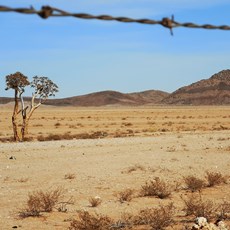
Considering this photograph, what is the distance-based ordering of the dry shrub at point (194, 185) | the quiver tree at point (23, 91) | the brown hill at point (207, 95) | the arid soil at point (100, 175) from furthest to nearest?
the brown hill at point (207, 95)
the quiver tree at point (23, 91)
the dry shrub at point (194, 185)
the arid soil at point (100, 175)

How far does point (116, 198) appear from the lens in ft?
35.7

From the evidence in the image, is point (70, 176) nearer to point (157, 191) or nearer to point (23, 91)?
point (157, 191)

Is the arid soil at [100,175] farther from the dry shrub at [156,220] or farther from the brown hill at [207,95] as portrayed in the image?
the brown hill at [207,95]

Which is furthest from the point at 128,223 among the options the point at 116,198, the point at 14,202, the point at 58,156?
the point at 58,156

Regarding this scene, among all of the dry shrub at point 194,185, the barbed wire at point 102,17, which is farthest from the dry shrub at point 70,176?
the barbed wire at point 102,17

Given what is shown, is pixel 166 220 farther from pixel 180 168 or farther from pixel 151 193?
pixel 180 168

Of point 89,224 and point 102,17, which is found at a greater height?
point 102,17

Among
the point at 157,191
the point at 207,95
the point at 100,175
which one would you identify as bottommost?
the point at 100,175

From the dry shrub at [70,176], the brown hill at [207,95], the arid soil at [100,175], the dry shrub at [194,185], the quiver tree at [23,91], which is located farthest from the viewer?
the brown hill at [207,95]

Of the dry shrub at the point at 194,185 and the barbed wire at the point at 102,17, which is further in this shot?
the dry shrub at the point at 194,185

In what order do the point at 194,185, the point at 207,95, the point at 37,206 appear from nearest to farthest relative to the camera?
the point at 37,206
the point at 194,185
the point at 207,95

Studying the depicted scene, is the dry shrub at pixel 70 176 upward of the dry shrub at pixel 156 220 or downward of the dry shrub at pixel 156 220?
downward

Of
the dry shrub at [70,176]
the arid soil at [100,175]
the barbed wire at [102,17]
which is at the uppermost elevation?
the barbed wire at [102,17]

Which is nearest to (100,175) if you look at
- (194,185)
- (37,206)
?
(194,185)
